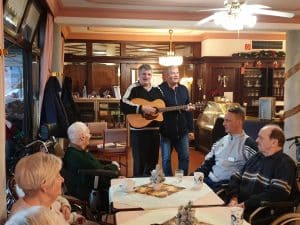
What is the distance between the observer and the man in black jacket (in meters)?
4.40

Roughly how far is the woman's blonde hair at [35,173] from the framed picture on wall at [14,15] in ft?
5.43

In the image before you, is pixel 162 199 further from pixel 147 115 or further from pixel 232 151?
pixel 147 115

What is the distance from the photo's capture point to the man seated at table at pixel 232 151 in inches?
123

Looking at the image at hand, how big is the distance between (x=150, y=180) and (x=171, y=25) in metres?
3.10

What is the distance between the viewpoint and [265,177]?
8.83ft

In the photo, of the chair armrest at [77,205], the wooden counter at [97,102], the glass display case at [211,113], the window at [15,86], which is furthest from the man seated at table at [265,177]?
the wooden counter at [97,102]

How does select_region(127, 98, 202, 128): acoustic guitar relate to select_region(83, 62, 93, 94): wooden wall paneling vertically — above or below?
A: below

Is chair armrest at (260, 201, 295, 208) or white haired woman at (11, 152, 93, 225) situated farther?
chair armrest at (260, 201, 295, 208)

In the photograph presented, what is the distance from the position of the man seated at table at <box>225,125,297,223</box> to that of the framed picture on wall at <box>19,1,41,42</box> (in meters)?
2.60

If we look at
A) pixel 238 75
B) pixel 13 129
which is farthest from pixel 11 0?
pixel 238 75

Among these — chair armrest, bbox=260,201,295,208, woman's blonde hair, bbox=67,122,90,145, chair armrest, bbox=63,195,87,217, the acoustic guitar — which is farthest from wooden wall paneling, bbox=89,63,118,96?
chair armrest, bbox=260,201,295,208

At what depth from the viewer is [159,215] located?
6.79ft

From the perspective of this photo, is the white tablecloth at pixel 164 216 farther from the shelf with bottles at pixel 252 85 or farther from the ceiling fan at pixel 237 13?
the shelf with bottles at pixel 252 85

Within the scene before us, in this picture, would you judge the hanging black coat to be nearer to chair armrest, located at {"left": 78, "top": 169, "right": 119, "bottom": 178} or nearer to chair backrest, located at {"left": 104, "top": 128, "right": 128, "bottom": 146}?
chair armrest, located at {"left": 78, "top": 169, "right": 119, "bottom": 178}
